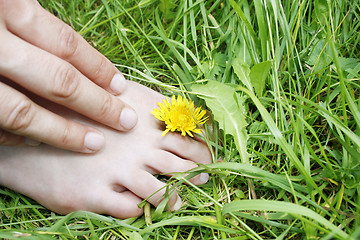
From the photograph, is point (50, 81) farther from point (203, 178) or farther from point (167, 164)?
point (203, 178)

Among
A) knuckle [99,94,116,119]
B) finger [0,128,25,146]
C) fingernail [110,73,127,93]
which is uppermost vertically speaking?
fingernail [110,73,127,93]

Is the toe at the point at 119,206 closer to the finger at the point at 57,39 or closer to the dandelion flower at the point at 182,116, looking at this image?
the dandelion flower at the point at 182,116

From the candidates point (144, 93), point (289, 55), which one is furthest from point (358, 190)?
point (144, 93)

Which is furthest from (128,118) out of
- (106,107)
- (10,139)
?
(10,139)

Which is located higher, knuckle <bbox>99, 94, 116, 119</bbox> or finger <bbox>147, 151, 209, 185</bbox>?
knuckle <bbox>99, 94, 116, 119</bbox>

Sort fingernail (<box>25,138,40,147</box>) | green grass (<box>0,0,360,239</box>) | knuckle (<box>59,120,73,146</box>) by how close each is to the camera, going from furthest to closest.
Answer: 1. fingernail (<box>25,138,40,147</box>)
2. knuckle (<box>59,120,73,146</box>)
3. green grass (<box>0,0,360,239</box>)

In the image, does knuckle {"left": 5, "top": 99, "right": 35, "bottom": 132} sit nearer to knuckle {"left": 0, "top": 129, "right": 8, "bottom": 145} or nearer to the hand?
the hand

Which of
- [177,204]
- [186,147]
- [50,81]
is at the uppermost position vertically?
[50,81]

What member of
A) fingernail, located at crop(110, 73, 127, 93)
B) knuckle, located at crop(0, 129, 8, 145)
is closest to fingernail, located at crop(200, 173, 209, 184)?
fingernail, located at crop(110, 73, 127, 93)
